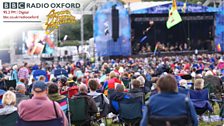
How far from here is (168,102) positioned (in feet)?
13.5

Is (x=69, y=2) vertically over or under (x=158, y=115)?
over

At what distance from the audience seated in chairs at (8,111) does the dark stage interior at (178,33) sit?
2491 cm

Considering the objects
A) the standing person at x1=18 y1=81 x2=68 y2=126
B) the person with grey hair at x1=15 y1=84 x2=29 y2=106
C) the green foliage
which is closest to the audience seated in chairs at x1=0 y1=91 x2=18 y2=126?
the standing person at x1=18 y1=81 x2=68 y2=126

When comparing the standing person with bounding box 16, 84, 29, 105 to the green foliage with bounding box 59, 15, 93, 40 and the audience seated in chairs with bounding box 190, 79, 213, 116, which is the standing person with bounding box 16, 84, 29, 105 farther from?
the green foliage with bounding box 59, 15, 93, 40

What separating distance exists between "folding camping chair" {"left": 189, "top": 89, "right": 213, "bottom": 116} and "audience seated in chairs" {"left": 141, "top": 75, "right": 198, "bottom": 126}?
3419 millimetres

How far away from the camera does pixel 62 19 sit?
47.7 feet

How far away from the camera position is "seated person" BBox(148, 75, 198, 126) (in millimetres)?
4105

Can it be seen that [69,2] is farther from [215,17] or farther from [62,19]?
[215,17]

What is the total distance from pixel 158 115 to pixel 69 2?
1082cm

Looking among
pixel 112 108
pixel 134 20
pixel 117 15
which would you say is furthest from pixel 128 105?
pixel 134 20

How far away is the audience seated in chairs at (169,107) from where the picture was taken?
13.5 ft

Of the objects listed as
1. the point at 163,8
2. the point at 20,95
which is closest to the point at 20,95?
the point at 20,95

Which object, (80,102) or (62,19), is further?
(62,19)

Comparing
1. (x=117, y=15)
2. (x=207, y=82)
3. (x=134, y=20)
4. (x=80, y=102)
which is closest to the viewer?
(x=80, y=102)
